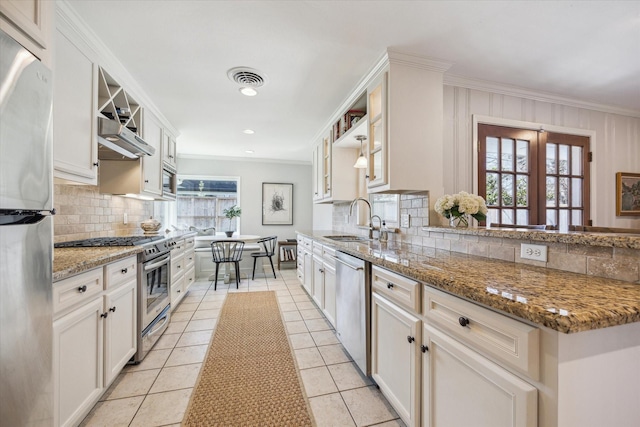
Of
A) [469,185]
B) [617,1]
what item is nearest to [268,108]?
[469,185]

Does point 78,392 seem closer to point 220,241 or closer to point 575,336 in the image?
point 575,336

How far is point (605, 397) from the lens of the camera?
74cm

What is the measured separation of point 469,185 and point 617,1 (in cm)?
134

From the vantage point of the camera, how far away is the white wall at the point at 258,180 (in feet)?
18.0

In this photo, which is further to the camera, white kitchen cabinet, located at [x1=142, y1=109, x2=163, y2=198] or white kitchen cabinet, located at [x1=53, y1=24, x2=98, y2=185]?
white kitchen cabinet, located at [x1=142, y1=109, x2=163, y2=198]

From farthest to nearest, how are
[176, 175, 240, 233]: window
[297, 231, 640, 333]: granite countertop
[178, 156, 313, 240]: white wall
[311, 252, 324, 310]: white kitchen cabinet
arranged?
[178, 156, 313, 240]: white wall
[176, 175, 240, 233]: window
[311, 252, 324, 310]: white kitchen cabinet
[297, 231, 640, 333]: granite countertop

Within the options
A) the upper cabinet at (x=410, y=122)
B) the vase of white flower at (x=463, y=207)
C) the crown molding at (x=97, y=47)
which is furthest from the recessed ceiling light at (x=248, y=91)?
the vase of white flower at (x=463, y=207)

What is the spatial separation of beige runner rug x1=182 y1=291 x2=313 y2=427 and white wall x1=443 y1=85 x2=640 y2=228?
203cm

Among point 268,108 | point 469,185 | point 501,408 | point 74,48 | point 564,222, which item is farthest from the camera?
point 268,108

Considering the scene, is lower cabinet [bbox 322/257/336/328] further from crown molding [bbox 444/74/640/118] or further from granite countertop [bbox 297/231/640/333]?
crown molding [bbox 444/74/640/118]

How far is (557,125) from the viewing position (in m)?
2.68

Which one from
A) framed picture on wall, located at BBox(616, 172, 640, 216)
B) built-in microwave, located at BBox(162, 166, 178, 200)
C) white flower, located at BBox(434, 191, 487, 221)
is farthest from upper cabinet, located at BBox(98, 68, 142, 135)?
framed picture on wall, located at BBox(616, 172, 640, 216)

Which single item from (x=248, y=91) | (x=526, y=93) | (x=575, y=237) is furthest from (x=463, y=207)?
(x=248, y=91)

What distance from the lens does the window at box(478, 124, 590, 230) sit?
2445 mm
